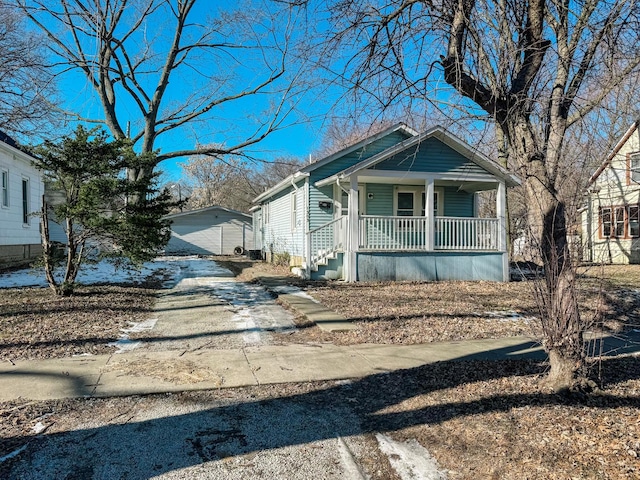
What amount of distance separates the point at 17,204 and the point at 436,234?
13.6 m

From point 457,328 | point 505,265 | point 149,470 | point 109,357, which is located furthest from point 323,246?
point 149,470

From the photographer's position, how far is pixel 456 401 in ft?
12.4

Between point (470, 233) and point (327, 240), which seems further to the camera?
point (327, 240)

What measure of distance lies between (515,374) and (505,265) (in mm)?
9698

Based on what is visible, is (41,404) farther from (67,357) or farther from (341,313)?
(341,313)

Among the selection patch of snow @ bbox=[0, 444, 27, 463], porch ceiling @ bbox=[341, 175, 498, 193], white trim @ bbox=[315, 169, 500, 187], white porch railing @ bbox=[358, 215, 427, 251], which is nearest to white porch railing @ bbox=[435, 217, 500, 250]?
white porch railing @ bbox=[358, 215, 427, 251]

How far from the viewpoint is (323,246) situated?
14289 millimetres

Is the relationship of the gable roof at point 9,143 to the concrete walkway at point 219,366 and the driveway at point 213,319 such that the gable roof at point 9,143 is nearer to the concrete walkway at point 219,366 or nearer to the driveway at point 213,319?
the driveway at point 213,319

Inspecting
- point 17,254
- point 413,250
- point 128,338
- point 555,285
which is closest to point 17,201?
point 17,254

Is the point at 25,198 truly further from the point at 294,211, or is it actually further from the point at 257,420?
the point at 257,420

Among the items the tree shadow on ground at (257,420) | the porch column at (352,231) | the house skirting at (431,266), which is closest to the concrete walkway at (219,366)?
the tree shadow on ground at (257,420)

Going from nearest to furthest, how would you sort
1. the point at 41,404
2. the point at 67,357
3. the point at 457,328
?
1. the point at 41,404
2. the point at 67,357
3. the point at 457,328

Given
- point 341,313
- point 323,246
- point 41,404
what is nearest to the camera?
point 41,404

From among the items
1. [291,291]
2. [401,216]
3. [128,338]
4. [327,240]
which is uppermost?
[401,216]
